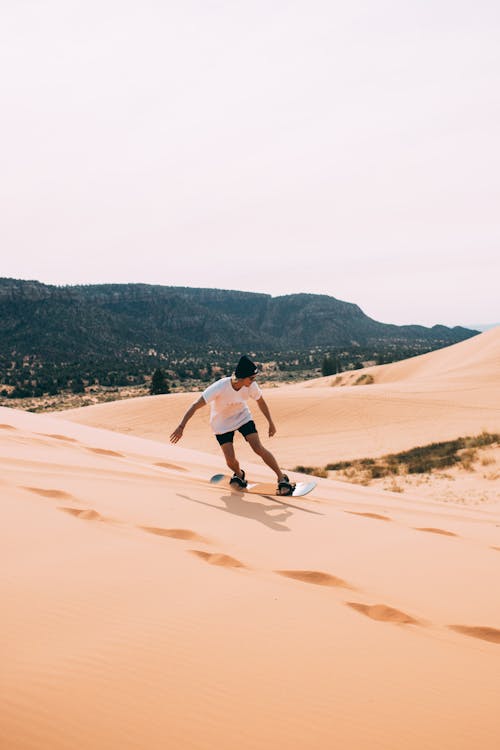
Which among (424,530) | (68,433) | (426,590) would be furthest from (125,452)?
(426,590)

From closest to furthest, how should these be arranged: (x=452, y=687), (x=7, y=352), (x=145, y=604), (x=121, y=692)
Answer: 1. (x=121, y=692)
2. (x=452, y=687)
3. (x=145, y=604)
4. (x=7, y=352)

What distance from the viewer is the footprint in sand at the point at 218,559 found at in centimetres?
394

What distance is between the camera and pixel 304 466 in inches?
610

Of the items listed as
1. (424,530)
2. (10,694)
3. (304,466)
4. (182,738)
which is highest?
(10,694)

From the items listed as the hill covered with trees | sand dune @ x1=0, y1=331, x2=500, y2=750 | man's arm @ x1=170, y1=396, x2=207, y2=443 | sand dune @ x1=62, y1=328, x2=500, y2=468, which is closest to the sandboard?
sand dune @ x1=0, y1=331, x2=500, y2=750

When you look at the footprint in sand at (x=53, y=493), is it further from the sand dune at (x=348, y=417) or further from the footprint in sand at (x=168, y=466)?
the sand dune at (x=348, y=417)

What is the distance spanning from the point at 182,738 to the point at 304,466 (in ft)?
44.8

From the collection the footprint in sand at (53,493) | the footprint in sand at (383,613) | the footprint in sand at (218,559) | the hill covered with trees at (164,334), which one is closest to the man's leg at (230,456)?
the footprint in sand at (53,493)

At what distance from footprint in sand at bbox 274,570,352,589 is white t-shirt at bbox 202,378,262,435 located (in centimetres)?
269

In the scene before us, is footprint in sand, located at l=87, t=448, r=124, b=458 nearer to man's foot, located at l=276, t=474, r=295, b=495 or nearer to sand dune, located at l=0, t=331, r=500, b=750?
sand dune, located at l=0, t=331, r=500, b=750

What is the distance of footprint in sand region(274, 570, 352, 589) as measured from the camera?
375 cm

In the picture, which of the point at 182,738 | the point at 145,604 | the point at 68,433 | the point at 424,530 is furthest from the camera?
the point at 68,433

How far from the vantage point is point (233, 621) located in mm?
2977

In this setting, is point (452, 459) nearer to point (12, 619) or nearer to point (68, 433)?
point (68, 433)
